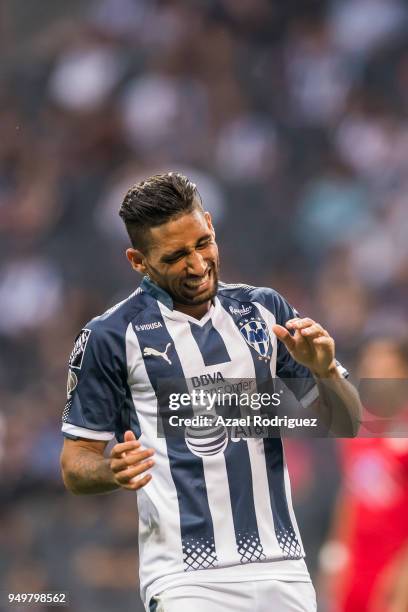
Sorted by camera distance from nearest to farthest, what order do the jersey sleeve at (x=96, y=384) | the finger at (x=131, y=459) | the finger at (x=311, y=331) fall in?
the finger at (x=131, y=459), the finger at (x=311, y=331), the jersey sleeve at (x=96, y=384)

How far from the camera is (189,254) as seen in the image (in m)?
3.09

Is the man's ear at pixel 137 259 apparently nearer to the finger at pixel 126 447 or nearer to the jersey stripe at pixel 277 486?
the jersey stripe at pixel 277 486

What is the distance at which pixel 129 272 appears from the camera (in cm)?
818

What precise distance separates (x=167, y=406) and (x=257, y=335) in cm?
34

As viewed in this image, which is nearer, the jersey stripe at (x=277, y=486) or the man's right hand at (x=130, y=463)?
the man's right hand at (x=130, y=463)

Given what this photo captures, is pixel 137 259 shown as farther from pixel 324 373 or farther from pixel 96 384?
pixel 324 373

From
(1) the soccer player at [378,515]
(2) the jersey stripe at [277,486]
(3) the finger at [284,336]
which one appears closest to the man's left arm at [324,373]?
(3) the finger at [284,336]

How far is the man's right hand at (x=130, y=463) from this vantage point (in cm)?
273

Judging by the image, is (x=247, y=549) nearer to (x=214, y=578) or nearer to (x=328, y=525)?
(x=214, y=578)

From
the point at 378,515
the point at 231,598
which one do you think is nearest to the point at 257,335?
the point at 231,598

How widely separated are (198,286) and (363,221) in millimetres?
5115

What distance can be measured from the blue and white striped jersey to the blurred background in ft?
12.6

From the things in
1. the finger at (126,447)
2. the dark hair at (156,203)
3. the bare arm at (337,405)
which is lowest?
the finger at (126,447)

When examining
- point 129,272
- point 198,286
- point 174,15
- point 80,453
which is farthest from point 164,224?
point 174,15
